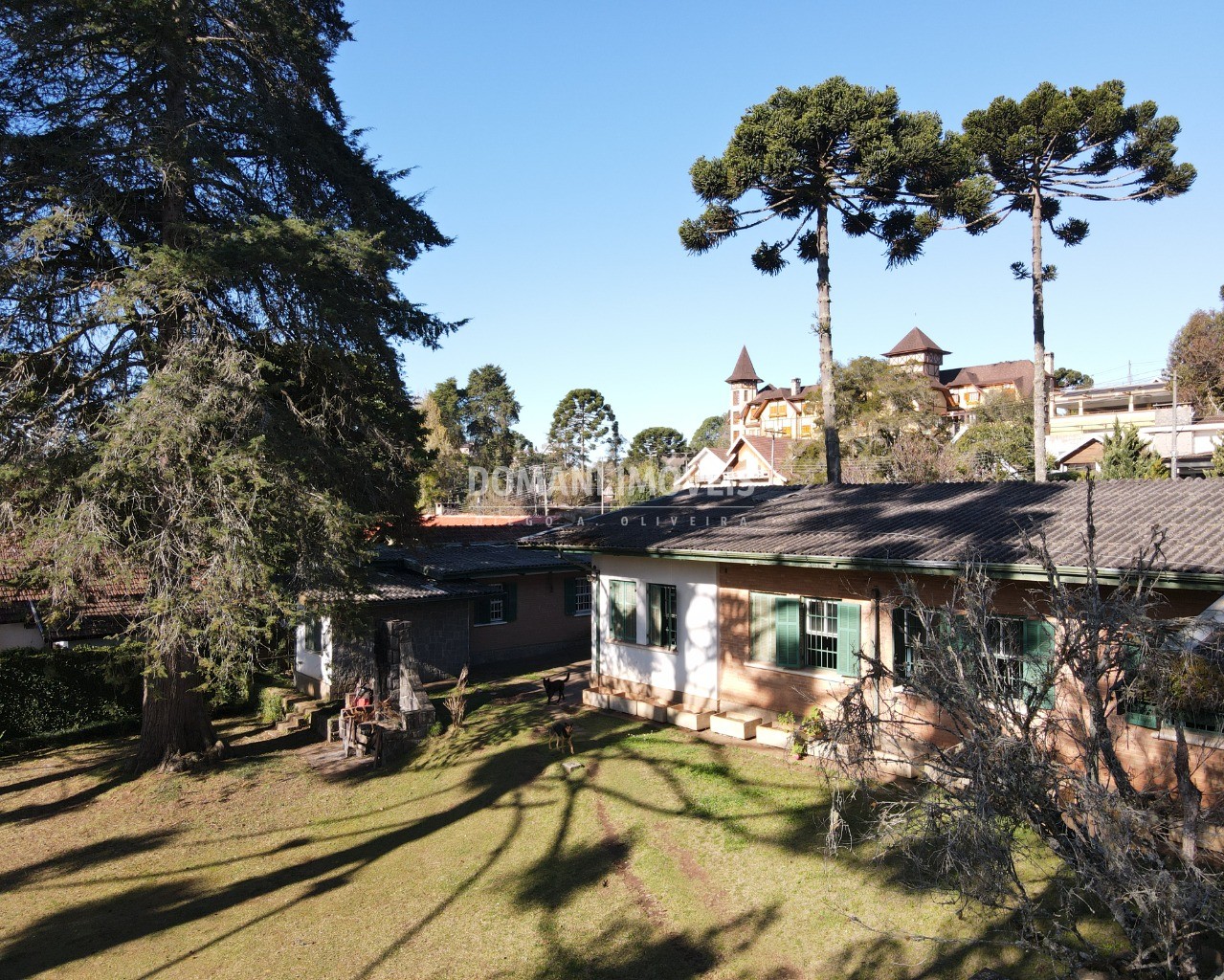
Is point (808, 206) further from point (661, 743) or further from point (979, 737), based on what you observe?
point (979, 737)

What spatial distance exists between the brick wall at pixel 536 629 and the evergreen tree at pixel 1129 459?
19.7 metres

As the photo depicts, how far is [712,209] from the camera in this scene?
2402cm

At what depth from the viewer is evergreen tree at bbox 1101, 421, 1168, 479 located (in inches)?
1057

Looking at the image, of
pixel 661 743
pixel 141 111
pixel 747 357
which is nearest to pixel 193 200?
pixel 141 111

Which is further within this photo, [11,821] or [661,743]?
[661,743]

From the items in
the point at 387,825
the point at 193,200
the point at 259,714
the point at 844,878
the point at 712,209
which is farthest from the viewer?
the point at 712,209

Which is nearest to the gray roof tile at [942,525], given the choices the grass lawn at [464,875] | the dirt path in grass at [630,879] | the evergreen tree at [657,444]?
the grass lawn at [464,875]

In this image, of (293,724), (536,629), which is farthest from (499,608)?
(293,724)

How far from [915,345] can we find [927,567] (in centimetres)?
9246

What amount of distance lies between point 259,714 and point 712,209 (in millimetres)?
19371

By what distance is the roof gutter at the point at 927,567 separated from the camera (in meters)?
8.75

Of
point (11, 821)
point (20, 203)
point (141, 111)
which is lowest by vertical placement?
point (11, 821)

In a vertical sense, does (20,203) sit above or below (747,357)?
below

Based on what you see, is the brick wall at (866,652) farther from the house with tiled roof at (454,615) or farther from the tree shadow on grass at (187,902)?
the tree shadow on grass at (187,902)
